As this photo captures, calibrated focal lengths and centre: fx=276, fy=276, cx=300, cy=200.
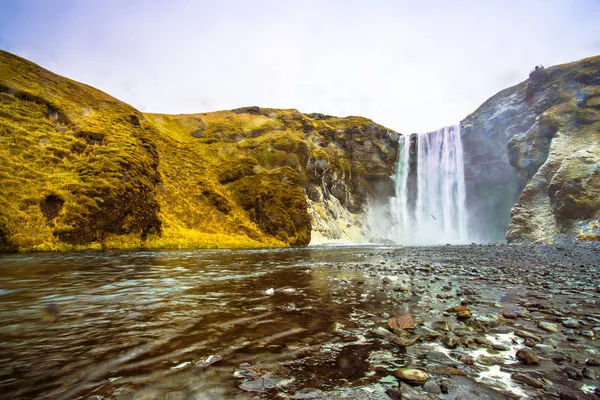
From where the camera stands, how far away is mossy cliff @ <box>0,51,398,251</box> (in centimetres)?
2625

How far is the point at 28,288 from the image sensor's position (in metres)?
9.12

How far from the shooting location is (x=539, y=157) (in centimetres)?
6000

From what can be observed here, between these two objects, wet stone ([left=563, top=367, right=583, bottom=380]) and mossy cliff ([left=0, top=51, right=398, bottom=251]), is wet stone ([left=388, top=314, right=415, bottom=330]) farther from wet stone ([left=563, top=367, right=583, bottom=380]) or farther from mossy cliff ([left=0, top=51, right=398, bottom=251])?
mossy cliff ([left=0, top=51, right=398, bottom=251])

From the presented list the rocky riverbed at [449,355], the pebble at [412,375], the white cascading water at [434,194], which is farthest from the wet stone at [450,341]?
the white cascading water at [434,194]

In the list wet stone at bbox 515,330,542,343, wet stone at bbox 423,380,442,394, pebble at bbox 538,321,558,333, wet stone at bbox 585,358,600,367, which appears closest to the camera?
wet stone at bbox 423,380,442,394

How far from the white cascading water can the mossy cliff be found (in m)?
22.4

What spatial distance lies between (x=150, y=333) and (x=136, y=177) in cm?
3450

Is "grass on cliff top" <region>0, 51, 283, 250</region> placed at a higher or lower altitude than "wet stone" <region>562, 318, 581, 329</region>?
higher

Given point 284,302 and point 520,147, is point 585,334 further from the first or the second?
point 520,147

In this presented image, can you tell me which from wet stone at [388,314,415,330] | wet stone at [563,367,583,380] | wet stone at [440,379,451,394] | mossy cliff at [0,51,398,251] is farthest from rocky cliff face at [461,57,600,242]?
wet stone at [440,379,451,394]

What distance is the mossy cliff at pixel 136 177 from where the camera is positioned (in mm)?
26250

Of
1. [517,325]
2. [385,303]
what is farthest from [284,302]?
[517,325]

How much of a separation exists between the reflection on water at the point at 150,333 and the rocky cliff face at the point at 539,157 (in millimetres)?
56142

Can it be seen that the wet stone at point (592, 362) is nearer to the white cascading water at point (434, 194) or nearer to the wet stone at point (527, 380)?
the wet stone at point (527, 380)
